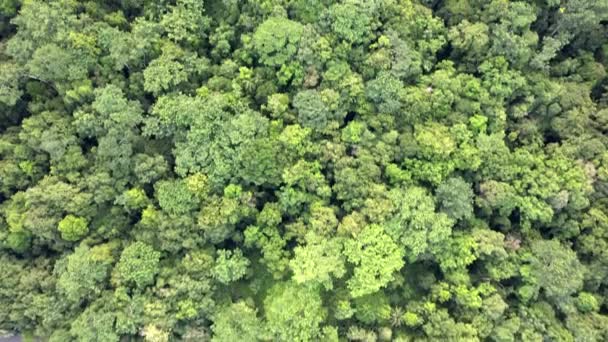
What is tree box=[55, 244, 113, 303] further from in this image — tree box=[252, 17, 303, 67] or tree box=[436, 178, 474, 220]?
tree box=[436, 178, 474, 220]

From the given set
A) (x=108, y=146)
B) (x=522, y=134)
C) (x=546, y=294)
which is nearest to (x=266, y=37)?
(x=108, y=146)

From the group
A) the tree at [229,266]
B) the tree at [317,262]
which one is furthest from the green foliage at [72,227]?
the tree at [317,262]

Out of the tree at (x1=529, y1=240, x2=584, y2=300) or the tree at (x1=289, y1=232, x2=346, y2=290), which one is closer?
the tree at (x1=289, y1=232, x2=346, y2=290)

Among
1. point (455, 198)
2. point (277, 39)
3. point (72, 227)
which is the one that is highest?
point (277, 39)

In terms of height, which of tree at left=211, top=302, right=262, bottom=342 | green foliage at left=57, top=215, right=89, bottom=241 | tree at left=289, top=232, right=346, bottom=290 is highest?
tree at left=289, top=232, right=346, bottom=290

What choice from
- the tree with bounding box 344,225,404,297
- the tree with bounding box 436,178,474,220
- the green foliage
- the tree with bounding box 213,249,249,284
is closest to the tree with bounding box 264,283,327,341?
the tree with bounding box 344,225,404,297

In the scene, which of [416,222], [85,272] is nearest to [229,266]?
[85,272]

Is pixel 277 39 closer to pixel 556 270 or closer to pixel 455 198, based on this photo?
pixel 455 198

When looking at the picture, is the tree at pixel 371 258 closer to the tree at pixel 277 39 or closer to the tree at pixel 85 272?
the tree at pixel 277 39

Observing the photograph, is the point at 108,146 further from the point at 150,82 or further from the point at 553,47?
the point at 553,47
